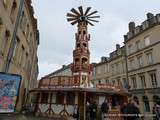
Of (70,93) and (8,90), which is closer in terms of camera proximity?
(8,90)

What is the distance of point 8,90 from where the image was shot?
18.6ft

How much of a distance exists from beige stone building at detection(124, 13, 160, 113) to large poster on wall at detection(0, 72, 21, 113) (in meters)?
22.6

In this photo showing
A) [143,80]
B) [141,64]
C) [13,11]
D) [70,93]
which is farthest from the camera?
[141,64]

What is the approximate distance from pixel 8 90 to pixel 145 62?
2651 cm

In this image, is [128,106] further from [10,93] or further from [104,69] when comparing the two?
[104,69]

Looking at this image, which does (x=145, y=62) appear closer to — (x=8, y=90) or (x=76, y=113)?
(x=76, y=113)

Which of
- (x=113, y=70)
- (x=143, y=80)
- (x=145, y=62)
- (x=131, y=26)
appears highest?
(x=131, y=26)

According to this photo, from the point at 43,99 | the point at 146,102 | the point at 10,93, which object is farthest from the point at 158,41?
the point at 10,93

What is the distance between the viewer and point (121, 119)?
43.7 ft

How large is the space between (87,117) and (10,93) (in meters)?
10.5

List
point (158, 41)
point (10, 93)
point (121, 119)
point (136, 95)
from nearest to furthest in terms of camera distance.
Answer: point (10, 93), point (121, 119), point (158, 41), point (136, 95)

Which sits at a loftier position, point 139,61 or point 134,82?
point 139,61

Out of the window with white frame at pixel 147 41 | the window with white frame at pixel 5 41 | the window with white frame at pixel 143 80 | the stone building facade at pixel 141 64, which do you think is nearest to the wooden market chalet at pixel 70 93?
the window with white frame at pixel 5 41

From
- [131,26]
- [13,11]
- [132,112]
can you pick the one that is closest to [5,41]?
[13,11]
